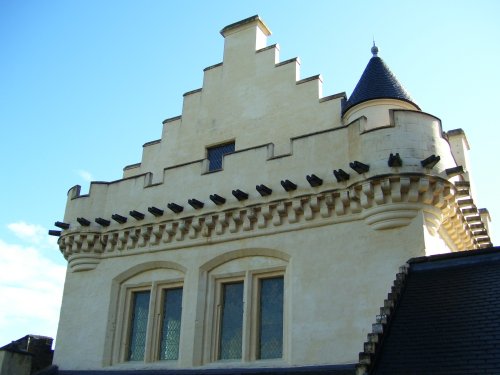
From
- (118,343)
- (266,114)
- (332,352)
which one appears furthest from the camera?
(266,114)

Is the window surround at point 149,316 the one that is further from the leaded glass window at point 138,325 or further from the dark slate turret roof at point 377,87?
the dark slate turret roof at point 377,87

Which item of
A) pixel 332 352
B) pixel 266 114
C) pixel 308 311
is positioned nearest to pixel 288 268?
pixel 308 311

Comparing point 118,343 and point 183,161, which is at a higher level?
point 183,161

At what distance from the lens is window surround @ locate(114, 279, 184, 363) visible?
1502 centimetres

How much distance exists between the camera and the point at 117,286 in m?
16.4

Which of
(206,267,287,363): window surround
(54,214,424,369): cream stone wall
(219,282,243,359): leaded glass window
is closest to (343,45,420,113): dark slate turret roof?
(54,214,424,369): cream stone wall

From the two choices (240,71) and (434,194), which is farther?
(240,71)

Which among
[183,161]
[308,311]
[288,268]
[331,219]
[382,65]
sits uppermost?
[382,65]

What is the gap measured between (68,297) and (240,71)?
828 centimetres

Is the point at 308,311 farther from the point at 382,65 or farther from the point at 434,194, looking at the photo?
the point at 382,65

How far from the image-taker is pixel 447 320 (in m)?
9.58

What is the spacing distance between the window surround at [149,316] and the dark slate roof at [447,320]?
6.35m

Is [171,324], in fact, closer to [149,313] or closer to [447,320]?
[149,313]

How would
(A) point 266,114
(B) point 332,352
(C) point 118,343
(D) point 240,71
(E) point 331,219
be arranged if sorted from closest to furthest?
(B) point 332,352 → (E) point 331,219 → (C) point 118,343 → (A) point 266,114 → (D) point 240,71
